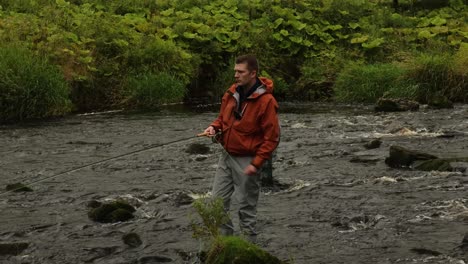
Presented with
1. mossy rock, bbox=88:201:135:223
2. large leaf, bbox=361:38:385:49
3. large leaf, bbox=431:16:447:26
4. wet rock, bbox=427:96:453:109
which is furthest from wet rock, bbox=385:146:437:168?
large leaf, bbox=431:16:447:26

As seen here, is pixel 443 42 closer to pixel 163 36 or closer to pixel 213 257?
pixel 163 36

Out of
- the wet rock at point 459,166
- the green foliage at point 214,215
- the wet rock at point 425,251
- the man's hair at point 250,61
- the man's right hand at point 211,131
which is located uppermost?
the man's hair at point 250,61

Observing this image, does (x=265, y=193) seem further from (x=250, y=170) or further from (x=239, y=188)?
(x=250, y=170)

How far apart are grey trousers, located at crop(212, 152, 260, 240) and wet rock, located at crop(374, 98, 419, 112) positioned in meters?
11.7

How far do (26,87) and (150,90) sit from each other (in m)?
4.14

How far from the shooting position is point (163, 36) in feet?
69.4

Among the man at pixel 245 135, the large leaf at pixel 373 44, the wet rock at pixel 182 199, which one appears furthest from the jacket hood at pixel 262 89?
the large leaf at pixel 373 44

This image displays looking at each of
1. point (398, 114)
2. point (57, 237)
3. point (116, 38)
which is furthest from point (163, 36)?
point (57, 237)

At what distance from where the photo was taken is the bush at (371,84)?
18.9 metres

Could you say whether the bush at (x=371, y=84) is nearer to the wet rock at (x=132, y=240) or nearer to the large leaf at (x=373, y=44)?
the large leaf at (x=373, y=44)

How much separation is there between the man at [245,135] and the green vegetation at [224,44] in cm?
1028

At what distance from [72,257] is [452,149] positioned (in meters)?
7.67

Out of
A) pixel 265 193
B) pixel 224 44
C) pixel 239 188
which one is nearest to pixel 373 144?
pixel 265 193

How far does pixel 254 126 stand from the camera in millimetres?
5953
